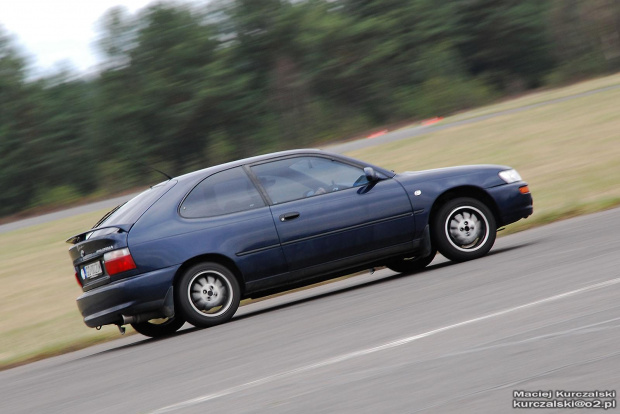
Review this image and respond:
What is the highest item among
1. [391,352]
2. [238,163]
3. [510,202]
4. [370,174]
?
[238,163]

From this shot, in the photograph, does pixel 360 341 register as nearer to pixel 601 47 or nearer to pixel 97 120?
pixel 97 120

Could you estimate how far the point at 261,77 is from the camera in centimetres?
6531

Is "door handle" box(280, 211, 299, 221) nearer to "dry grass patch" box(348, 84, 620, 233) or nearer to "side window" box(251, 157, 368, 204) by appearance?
"side window" box(251, 157, 368, 204)

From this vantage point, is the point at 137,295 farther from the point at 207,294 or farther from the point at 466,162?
the point at 466,162

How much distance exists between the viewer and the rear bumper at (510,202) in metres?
10.2

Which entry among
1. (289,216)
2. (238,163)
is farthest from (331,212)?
(238,163)

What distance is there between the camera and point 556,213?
43.1 feet

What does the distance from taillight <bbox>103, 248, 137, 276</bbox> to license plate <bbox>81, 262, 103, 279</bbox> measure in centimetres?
19

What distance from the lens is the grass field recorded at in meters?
12.0

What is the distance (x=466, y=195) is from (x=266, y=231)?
90.3 inches

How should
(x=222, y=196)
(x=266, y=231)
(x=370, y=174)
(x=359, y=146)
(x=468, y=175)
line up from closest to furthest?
(x=266, y=231) < (x=222, y=196) < (x=370, y=174) < (x=468, y=175) < (x=359, y=146)

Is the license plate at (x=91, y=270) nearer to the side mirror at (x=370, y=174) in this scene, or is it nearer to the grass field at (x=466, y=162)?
the grass field at (x=466, y=162)

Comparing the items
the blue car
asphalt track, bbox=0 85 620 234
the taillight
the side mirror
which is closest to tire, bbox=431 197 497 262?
the blue car

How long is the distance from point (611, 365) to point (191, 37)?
187 feet
